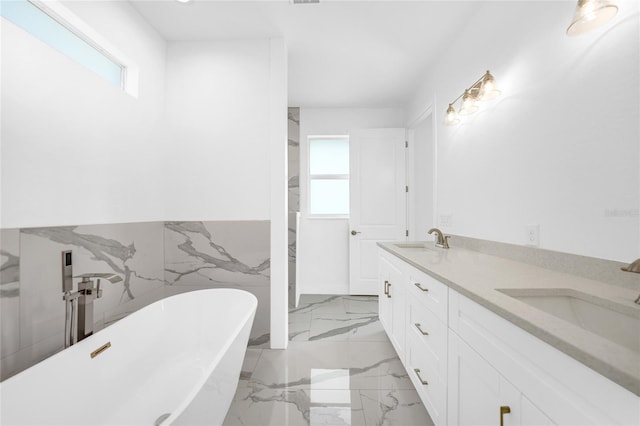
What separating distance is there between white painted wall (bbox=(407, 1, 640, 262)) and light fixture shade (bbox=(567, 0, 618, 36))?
14 cm

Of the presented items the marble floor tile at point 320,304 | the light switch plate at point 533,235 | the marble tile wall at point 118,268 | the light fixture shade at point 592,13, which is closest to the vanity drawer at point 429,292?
the light switch plate at point 533,235

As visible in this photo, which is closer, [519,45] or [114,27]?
[519,45]

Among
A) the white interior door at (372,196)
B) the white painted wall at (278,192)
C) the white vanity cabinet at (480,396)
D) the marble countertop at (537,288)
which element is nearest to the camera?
the marble countertop at (537,288)

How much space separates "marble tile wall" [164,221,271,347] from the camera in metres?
2.29

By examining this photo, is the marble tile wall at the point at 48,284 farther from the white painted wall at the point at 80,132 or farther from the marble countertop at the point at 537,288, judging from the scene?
the marble countertop at the point at 537,288

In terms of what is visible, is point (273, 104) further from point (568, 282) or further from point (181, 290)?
point (568, 282)

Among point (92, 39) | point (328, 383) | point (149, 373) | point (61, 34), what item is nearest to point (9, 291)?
point (149, 373)

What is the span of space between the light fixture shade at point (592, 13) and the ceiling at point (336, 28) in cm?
117

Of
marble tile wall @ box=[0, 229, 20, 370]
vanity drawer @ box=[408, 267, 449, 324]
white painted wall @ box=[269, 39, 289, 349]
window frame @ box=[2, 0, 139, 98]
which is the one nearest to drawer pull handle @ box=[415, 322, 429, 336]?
vanity drawer @ box=[408, 267, 449, 324]

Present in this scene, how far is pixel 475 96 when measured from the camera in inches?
72.4

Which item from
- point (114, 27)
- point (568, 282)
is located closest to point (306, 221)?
point (114, 27)

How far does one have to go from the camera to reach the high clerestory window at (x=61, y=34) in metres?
1.27

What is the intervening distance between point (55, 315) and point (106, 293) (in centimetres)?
35

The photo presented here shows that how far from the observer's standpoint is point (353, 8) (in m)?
1.92
